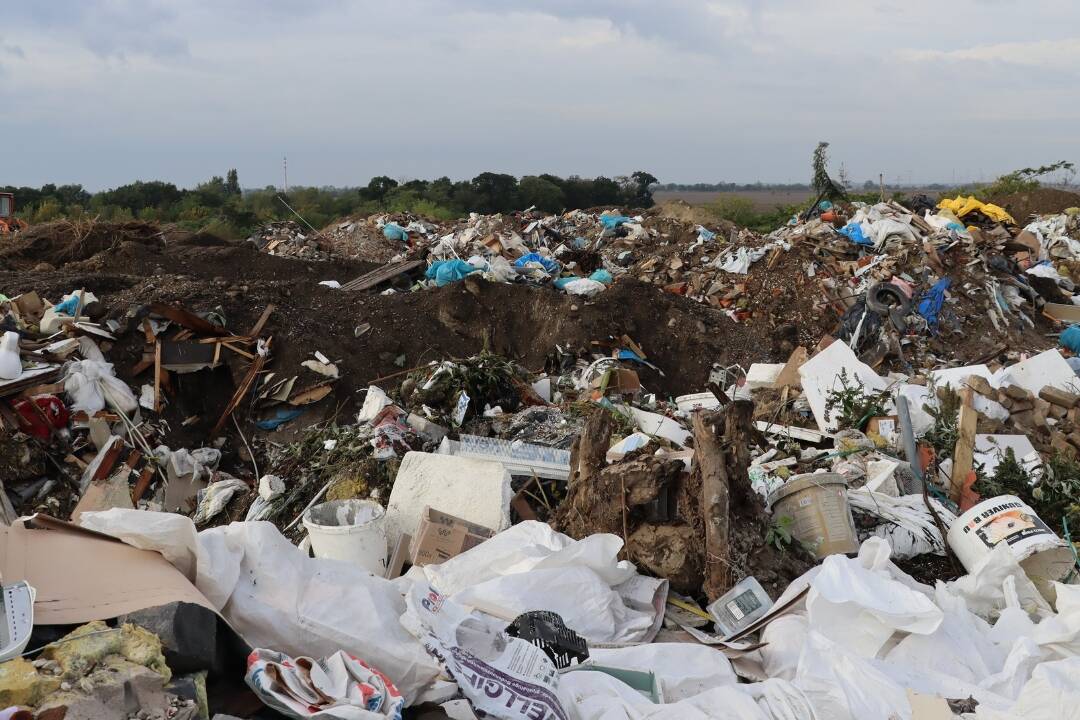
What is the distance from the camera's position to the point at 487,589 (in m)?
Answer: 3.04

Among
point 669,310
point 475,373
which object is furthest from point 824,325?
point 475,373

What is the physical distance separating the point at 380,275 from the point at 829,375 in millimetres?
6519

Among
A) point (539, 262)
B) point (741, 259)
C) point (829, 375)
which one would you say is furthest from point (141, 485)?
point (741, 259)

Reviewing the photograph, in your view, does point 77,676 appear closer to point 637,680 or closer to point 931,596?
point 637,680

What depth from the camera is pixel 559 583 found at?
10.2 feet

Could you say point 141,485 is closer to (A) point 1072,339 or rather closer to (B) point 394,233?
(A) point 1072,339

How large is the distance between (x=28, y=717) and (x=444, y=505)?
8.50 ft

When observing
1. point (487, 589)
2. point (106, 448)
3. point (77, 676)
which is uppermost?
point (77, 676)

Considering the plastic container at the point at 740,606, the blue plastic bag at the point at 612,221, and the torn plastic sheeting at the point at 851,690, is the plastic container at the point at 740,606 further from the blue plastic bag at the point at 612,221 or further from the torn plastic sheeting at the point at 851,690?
the blue plastic bag at the point at 612,221

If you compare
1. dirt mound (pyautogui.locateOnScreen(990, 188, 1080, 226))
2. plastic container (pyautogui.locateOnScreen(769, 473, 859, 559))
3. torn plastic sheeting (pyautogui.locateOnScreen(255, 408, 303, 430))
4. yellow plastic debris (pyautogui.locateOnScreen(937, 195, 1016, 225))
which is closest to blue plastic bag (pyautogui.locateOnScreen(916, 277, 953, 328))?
yellow plastic debris (pyautogui.locateOnScreen(937, 195, 1016, 225))

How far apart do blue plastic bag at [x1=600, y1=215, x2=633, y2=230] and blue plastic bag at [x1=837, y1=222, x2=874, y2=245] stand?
4.40m

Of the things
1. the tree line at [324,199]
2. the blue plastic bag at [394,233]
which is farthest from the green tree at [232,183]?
the blue plastic bag at [394,233]

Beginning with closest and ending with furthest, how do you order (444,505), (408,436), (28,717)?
(28,717) → (444,505) → (408,436)

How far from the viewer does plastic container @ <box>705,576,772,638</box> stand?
3178 mm
